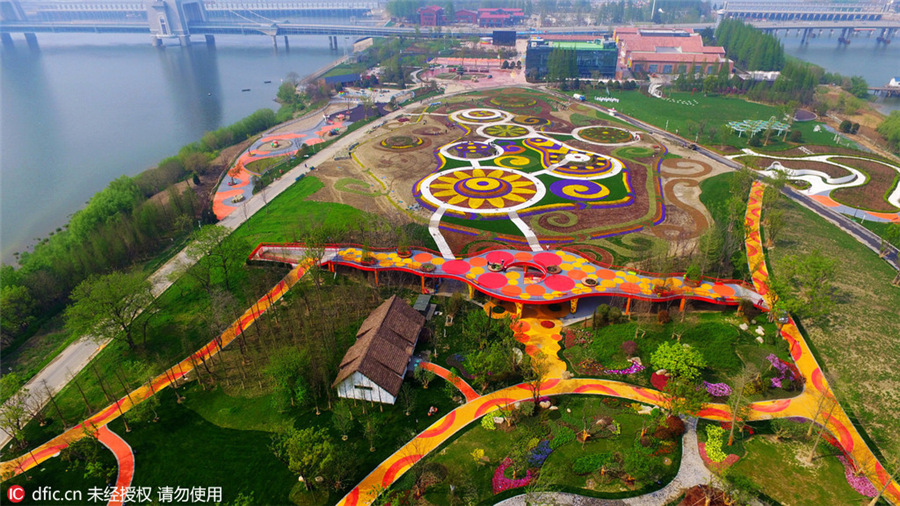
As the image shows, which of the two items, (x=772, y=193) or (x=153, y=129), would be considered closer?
(x=772, y=193)

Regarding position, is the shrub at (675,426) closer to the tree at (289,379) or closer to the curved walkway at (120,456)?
the tree at (289,379)

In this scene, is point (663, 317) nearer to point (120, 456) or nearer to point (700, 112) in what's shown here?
point (120, 456)

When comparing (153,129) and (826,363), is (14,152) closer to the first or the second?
(153,129)

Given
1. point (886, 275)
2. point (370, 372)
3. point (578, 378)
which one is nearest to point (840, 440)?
point (578, 378)

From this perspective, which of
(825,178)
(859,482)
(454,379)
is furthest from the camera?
(825,178)

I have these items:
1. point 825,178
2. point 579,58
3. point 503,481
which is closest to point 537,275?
point 503,481

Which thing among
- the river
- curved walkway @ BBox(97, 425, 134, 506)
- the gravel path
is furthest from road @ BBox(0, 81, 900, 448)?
the gravel path
